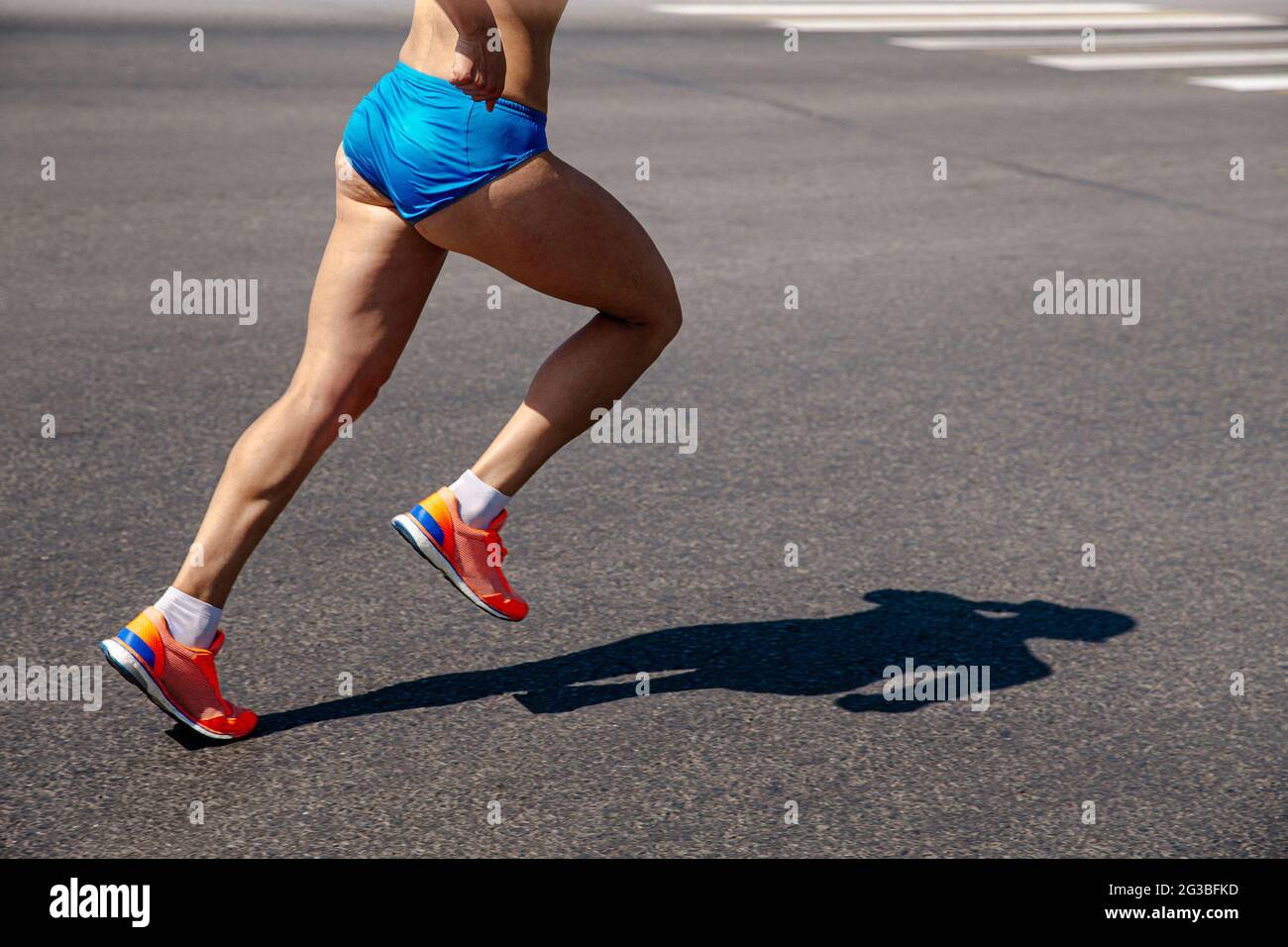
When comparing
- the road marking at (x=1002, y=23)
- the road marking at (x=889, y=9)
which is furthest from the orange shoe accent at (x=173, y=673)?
the road marking at (x=889, y=9)

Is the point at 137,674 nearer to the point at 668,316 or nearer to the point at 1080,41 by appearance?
the point at 668,316

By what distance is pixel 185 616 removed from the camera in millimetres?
3406

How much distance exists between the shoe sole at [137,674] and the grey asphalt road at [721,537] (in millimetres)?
115

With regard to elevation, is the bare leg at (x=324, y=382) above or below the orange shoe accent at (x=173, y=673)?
above

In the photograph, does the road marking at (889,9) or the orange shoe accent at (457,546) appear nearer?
the orange shoe accent at (457,546)

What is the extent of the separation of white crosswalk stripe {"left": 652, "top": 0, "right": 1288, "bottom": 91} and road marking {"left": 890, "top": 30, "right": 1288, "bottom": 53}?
0.01 m

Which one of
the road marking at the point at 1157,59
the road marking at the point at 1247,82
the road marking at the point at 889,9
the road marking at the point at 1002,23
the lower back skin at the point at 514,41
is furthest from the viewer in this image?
the road marking at the point at 889,9

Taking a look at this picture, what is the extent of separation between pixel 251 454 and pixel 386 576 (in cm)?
101

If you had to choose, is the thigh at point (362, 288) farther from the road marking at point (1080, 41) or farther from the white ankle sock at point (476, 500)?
the road marking at point (1080, 41)

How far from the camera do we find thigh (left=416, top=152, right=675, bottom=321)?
336 centimetres

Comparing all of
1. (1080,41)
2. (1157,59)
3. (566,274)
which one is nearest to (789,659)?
(566,274)

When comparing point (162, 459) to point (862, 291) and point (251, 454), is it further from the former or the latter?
point (862, 291)

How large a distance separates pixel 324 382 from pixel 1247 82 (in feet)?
42.6

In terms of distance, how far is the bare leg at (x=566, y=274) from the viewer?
3.37 meters
